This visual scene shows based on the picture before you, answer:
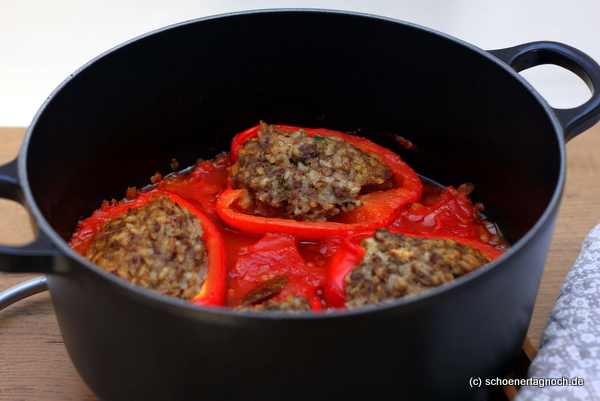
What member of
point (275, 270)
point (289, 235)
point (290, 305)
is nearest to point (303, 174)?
point (289, 235)

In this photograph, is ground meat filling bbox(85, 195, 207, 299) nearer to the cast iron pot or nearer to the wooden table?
the cast iron pot

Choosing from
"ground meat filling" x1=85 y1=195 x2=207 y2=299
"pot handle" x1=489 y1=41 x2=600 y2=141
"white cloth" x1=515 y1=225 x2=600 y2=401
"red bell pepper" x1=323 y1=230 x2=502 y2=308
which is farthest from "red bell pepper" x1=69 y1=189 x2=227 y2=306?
"pot handle" x1=489 y1=41 x2=600 y2=141

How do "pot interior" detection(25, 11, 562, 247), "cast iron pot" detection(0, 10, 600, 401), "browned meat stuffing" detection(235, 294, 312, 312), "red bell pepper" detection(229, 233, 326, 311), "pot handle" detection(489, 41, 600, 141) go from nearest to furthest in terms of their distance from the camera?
"cast iron pot" detection(0, 10, 600, 401)
"browned meat stuffing" detection(235, 294, 312, 312)
"pot handle" detection(489, 41, 600, 141)
"red bell pepper" detection(229, 233, 326, 311)
"pot interior" detection(25, 11, 562, 247)

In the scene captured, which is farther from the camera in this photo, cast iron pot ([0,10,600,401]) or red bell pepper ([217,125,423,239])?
red bell pepper ([217,125,423,239])

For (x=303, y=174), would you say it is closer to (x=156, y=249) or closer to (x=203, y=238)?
(x=203, y=238)

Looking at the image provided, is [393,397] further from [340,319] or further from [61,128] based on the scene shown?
[61,128]
